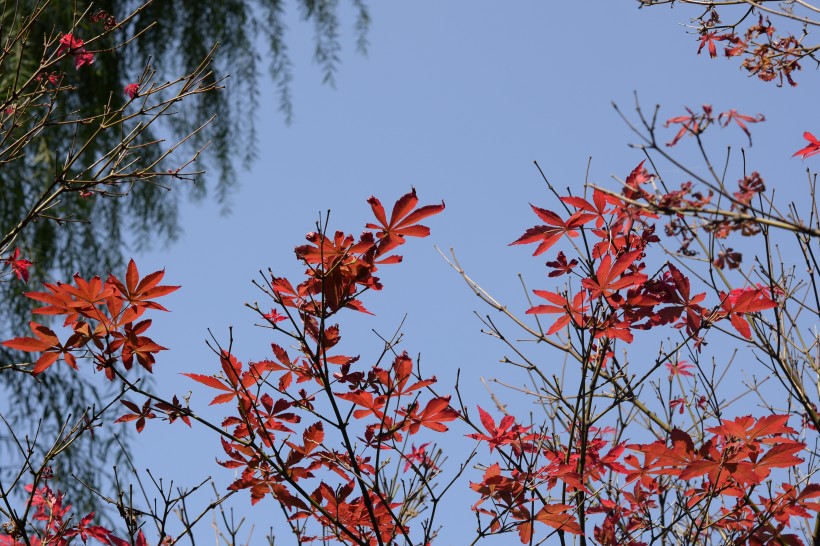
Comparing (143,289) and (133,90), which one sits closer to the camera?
(143,289)

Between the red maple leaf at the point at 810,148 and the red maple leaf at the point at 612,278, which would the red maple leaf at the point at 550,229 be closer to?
the red maple leaf at the point at 612,278

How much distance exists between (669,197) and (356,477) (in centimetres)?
62

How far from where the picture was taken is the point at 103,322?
1.18 metres

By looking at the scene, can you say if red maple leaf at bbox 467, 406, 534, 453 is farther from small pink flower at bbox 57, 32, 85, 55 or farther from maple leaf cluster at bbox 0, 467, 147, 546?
small pink flower at bbox 57, 32, 85, 55

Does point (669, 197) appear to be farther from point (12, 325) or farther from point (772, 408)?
point (12, 325)

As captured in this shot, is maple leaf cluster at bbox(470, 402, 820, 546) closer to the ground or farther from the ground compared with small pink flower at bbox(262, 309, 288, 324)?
closer to the ground

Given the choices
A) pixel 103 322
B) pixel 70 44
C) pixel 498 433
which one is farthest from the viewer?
pixel 70 44

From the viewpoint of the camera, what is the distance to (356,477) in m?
1.23

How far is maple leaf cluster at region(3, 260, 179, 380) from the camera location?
1.15 metres

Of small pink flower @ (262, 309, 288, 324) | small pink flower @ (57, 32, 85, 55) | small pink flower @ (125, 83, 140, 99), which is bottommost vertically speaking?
small pink flower @ (262, 309, 288, 324)

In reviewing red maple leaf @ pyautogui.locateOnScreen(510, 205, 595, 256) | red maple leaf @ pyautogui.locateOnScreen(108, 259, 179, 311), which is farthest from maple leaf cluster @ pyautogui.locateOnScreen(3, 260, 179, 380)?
red maple leaf @ pyautogui.locateOnScreen(510, 205, 595, 256)

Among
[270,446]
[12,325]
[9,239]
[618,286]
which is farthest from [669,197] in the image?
[12,325]

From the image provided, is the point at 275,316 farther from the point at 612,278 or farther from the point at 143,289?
the point at 612,278

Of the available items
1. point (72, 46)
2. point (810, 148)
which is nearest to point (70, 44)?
point (72, 46)
